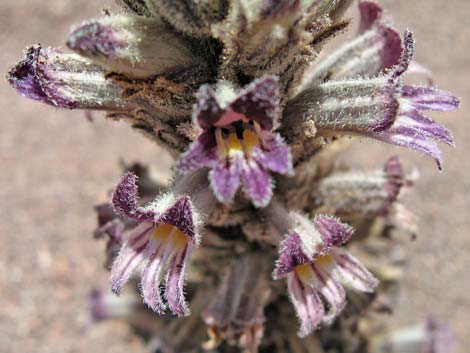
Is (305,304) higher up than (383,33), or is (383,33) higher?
(383,33)

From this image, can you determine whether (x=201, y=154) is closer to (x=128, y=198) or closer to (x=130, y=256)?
(x=128, y=198)

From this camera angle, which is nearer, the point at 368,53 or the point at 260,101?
the point at 260,101

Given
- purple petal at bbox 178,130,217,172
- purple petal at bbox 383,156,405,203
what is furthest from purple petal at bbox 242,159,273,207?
purple petal at bbox 383,156,405,203

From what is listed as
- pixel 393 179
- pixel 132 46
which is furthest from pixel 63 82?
pixel 393 179

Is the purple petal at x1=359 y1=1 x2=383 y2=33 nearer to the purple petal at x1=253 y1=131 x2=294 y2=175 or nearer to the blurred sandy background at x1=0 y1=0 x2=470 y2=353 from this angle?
the purple petal at x1=253 y1=131 x2=294 y2=175

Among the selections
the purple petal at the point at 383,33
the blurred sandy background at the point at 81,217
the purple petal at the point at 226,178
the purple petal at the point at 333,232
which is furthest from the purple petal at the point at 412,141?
the blurred sandy background at the point at 81,217

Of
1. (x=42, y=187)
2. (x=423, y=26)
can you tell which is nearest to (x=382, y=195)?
(x=42, y=187)

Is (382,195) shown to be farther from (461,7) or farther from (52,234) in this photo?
(461,7)

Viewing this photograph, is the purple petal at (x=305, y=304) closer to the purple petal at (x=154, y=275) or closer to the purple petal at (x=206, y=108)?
the purple petal at (x=154, y=275)
